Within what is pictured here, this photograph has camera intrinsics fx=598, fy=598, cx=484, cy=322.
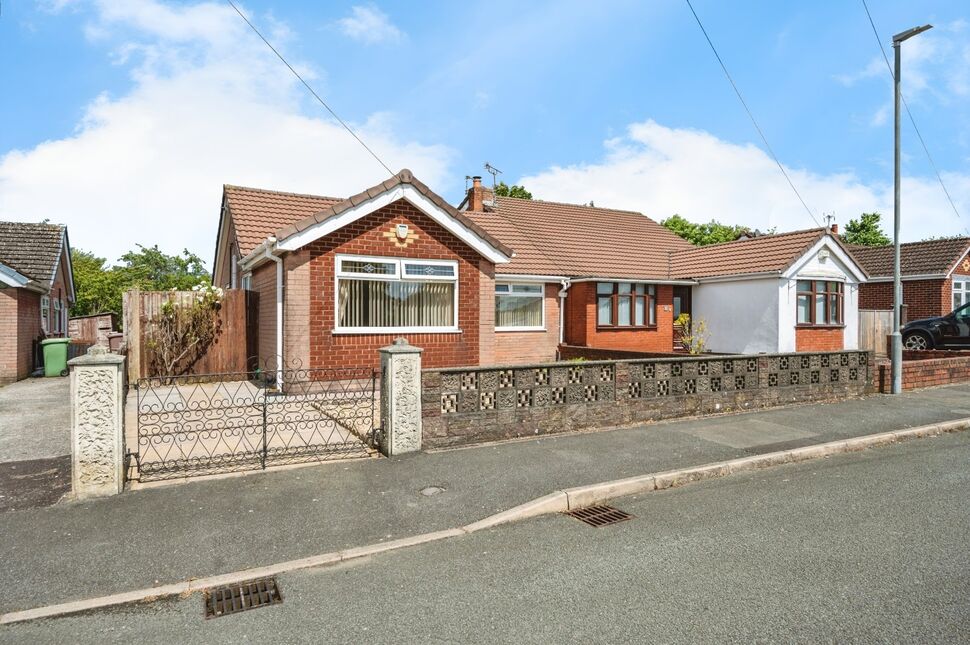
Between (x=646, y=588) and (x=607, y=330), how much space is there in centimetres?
1532

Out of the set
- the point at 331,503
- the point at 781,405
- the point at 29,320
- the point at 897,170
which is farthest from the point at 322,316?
the point at 897,170

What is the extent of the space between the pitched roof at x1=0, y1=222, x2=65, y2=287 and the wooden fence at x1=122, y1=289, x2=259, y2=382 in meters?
6.64

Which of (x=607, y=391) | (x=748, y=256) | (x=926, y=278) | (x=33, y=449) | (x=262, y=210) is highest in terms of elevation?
(x=262, y=210)

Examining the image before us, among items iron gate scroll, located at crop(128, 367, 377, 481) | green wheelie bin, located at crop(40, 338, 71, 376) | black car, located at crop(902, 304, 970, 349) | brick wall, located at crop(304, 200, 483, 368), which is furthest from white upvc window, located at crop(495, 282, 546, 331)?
black car, located at crop(902, 304, 970, 349)

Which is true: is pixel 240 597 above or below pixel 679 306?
below

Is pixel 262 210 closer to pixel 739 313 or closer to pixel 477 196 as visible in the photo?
pixel 477 196

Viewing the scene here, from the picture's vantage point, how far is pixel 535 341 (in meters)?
18.2

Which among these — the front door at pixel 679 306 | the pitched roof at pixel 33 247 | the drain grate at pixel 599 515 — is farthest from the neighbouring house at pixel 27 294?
the front door at pixel 679 306

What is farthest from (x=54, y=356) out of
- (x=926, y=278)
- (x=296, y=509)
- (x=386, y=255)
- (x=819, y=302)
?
(x=926, y=278)

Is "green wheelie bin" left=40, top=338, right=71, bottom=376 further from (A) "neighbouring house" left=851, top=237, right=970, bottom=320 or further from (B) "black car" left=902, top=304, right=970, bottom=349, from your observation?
(A) "neighbouring house" left=851, top=237, right=970, bottom=320

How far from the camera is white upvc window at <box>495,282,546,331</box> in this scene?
1773cm

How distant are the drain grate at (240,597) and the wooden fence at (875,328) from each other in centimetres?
2249

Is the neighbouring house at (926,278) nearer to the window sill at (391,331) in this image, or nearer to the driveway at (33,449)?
the window sill at (391,331)

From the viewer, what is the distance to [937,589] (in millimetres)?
Answer: 3816
